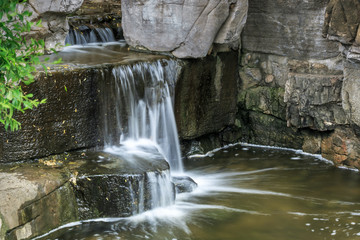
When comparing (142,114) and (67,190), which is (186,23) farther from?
(67,190)

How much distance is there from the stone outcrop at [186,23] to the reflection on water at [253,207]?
1.76 m

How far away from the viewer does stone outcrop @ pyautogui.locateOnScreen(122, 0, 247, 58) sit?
8008 mm

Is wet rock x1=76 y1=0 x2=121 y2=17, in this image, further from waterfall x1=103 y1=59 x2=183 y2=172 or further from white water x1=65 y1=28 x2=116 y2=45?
waterfall x1=103 y1=59 x2=183 y2=172

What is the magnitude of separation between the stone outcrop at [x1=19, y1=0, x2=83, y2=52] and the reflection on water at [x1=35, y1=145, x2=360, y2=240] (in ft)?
8.62

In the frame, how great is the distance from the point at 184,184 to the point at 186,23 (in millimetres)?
2370

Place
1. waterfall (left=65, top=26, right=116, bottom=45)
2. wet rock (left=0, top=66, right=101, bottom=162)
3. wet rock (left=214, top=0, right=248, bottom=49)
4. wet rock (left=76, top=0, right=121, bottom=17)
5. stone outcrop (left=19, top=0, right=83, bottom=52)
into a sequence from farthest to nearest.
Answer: wet rock (left=76, top=0, right=121, bottom=17) → waterfall (left=65, top=26, right=116, bottom=45) → wet rock (left=214, top=0, right=248, bottom=49) → stone outcrop (left=19, top=0, right=83, bottom=52) → wet rock (left=0, top=66, right=101, bottom=162)

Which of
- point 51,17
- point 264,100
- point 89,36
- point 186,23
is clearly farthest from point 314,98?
point 51,17

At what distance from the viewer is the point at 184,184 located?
7.16 m

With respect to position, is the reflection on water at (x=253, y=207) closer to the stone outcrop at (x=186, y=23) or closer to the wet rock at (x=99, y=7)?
the stone outcrop at (x=186, y=23)

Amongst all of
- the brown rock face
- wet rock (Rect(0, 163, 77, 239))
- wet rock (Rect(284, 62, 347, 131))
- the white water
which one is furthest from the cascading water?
the brown rock face

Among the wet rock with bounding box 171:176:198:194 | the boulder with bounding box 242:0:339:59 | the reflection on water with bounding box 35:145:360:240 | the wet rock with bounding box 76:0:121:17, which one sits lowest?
the reflection on water with bounding box 35:145:360:240

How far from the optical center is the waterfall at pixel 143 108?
24.2ft

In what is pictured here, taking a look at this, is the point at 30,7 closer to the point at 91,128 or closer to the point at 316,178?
the point at 91,128

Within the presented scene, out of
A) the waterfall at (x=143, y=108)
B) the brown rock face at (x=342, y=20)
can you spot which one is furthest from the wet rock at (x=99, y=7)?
the brown rock face at (x=342, y=20)
